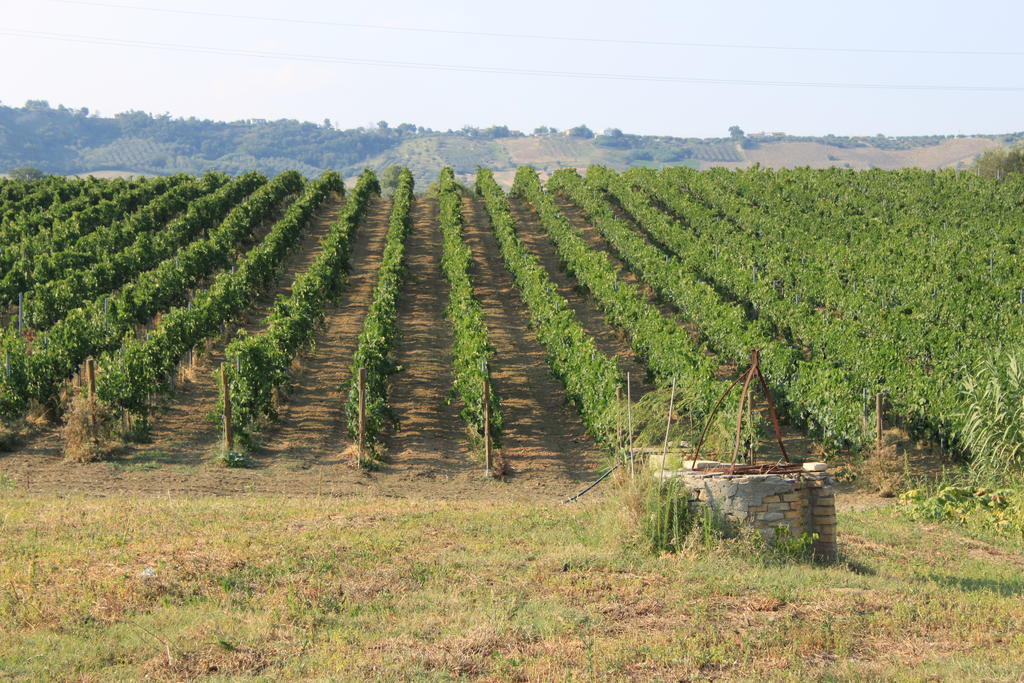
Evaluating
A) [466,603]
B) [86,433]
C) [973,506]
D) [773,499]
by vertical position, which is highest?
[773,499]

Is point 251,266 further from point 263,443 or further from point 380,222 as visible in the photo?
point 380,222

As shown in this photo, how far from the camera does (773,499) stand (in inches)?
473

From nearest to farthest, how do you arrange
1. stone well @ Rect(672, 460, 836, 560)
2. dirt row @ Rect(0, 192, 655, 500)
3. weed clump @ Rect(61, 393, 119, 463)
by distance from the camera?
stone well @ Rect(672, 460, 836, 560) < dirt row @ Rect(0, 192, 655, 500) < weed clump @ Rect(61, 393, 119, 463)

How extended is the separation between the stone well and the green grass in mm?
411

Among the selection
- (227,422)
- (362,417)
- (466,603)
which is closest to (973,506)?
(466,603)

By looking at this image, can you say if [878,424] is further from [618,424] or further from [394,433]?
[394,433]

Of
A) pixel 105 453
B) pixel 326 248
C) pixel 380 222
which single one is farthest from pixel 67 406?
pixel 380 222

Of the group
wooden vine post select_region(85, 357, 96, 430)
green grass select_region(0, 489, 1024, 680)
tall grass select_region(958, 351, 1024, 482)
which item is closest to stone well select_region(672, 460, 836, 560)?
green grass select_region(0, 489, 1024, 680)

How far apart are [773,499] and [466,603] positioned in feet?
13.3

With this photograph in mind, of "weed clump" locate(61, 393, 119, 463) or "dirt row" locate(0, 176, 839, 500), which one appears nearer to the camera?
"dirt row" locate(0, 176, 839, 500)

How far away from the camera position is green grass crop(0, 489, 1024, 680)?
8.62 metres

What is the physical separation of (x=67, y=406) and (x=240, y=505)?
855cm

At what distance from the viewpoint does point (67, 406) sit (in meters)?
21.6

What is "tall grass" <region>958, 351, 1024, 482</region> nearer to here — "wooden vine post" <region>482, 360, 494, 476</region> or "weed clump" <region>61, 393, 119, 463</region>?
"wooden vine post" <region>482, 360, 494, 476</region>
